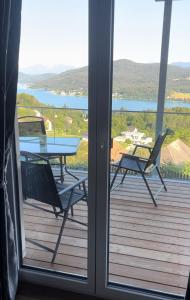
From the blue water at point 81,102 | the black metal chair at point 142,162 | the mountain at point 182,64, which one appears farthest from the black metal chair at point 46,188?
the mountain at point 182,64

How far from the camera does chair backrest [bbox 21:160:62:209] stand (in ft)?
6.64

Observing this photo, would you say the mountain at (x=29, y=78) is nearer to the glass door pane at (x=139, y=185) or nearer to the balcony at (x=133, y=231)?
the balcony at (x=133, y=231)

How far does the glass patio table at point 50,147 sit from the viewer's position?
2035 millimetres

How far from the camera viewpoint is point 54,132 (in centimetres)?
203

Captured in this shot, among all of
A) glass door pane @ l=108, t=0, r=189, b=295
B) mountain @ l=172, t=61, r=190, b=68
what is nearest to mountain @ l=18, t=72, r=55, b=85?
glass door pane @ l=108, t=0, r=189, b=295

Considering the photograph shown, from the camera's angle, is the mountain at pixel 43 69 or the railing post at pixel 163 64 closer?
the railing post at pixel 163 64

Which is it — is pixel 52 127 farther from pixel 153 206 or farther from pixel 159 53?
pixel 153 206

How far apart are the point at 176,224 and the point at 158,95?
1.23 m

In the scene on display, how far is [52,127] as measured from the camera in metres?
2.03

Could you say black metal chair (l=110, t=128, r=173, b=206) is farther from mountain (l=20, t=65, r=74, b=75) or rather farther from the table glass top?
mountain (l=20, t=65, r=74, b=75)

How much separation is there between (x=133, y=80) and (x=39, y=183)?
959mm

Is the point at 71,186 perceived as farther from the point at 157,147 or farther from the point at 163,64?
the point at 163,64

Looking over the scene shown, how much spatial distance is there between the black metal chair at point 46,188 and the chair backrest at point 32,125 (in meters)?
0.15

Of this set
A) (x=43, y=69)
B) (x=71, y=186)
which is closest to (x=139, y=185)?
(x=71, y=186)
